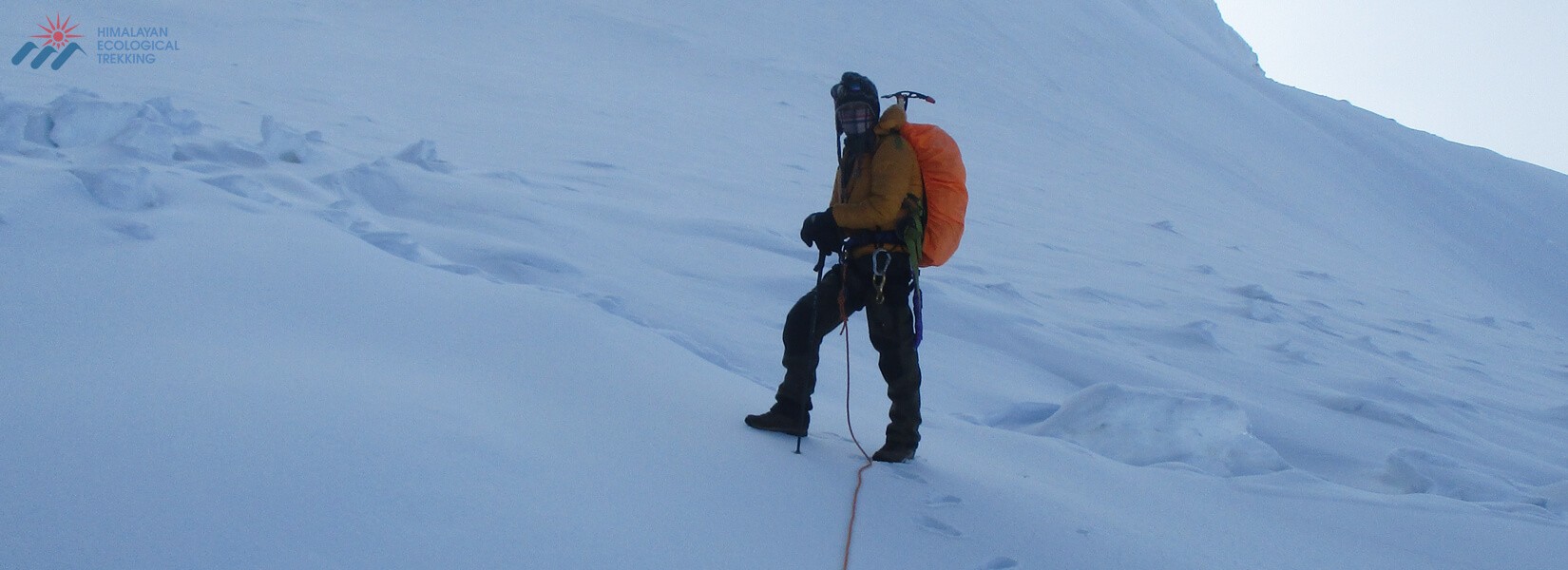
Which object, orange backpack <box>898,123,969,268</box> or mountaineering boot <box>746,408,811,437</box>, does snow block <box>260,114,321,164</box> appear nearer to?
mountaineering boot <box>746,408,811,437</box>

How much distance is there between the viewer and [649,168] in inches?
390

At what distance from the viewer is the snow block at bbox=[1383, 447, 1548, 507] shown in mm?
4137

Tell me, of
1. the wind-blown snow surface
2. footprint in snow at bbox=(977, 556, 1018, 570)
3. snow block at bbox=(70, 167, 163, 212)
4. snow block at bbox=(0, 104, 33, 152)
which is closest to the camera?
the wind-blown snow surface

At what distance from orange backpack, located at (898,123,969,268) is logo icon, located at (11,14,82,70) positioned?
437 inches

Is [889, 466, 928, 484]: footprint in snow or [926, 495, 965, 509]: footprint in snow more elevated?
[926, 495, 965, 509]: footprint in snow

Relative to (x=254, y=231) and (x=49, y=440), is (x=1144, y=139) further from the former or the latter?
(x=49, y=440)

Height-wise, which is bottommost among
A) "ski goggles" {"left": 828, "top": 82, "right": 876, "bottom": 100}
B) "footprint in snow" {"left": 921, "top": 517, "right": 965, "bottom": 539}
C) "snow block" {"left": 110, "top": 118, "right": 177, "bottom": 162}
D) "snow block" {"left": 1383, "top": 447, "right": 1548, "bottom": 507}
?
"snow block" {"left": 110, "top": 118, "right": 177, "bottom": 162}

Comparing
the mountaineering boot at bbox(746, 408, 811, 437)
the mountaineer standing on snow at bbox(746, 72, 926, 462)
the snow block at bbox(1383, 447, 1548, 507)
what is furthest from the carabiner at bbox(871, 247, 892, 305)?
the snow block at bbox(1383, 447, 1548, 507)

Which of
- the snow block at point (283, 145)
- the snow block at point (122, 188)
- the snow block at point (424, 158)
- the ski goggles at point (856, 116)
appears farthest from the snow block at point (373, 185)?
the ski goggles at point (856, 116)

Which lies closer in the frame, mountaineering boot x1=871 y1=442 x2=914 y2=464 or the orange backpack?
the orange backpack

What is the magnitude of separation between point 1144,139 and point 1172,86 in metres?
5.10

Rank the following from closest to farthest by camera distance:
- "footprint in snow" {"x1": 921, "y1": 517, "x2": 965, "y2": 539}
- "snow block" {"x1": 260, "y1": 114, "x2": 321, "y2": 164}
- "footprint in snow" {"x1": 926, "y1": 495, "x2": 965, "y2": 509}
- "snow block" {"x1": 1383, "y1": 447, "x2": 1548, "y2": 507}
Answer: "footprint in snow" {"x1": 921, "y1": 517, "x2": 965, "y2": 539}
"footprint in snow" {"x1": 926, "y1": 495, "x2": 965, "y2": 509}
"snow block" {"x1": 1383, "y1": 447, "x2": 1548, "y2": 507}
"snow block" {"x1": 260, "y1": 114, "x2": 321, "y2": 164}

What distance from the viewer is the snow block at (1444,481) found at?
414 centimetres

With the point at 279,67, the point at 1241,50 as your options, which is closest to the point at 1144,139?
the point at 279,67
